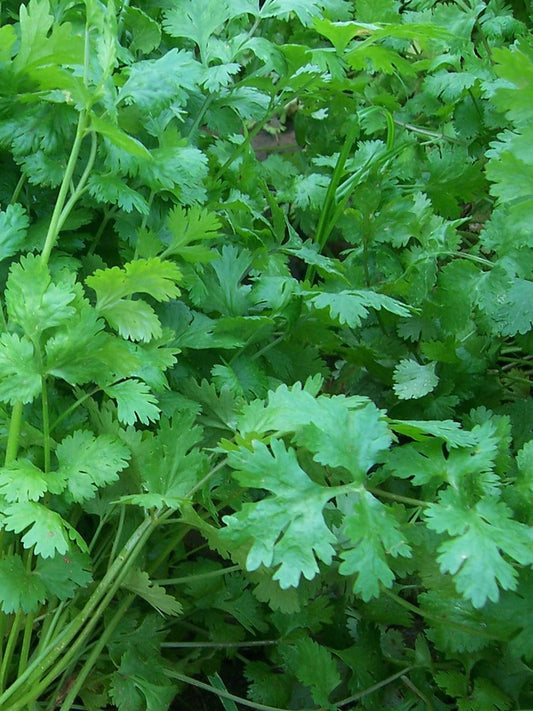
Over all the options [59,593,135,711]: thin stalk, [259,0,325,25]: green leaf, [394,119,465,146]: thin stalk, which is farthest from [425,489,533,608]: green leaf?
[394,119,465,146]: thin stalk

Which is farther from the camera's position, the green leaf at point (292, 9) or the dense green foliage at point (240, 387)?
the green leaf at point (292, 9)

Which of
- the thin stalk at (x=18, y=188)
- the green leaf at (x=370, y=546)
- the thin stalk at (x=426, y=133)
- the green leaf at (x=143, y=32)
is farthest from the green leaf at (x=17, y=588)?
the thin stalk at (x=426, y=133)

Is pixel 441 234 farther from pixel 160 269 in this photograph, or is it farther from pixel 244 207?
pixel 160 269

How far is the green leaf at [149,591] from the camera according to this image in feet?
2.96

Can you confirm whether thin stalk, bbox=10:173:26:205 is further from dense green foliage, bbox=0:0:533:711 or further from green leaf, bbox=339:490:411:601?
green leaf, bbox=339:490:411:601

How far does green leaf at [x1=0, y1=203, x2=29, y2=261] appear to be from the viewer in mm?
911

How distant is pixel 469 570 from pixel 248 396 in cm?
40

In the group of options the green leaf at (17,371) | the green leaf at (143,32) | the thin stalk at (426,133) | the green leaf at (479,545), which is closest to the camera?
the green leaf at (479,545)

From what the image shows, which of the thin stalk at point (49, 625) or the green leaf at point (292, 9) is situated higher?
the green leaf at point (292, 9)

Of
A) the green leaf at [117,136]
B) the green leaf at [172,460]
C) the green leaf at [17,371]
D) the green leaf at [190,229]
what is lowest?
the green leaf at [172,460]

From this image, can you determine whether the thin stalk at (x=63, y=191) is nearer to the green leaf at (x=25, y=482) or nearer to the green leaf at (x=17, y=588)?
the green leaf at (x=25, y=482)

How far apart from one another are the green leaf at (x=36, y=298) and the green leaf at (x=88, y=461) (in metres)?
0.14

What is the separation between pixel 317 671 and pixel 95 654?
11.5 inches

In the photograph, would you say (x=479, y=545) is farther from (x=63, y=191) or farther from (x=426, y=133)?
(x=426, y=133)
